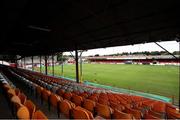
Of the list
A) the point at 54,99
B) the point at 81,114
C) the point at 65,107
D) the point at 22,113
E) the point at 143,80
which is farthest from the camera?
the point at 143,80

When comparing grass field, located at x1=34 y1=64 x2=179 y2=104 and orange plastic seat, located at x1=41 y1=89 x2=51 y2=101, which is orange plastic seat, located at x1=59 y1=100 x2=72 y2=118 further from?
grass field, located at x1=34 y1=64 x2=179 y2=104

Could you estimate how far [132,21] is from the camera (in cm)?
852

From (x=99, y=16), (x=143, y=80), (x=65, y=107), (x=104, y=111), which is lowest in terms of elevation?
(x=143, y=80)

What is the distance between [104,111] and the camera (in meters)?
4.84

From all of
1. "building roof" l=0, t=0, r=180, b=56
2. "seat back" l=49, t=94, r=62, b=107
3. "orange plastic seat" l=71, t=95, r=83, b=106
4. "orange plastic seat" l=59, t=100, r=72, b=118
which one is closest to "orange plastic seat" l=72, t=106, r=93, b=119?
"orange plastic seat" l=59, t=100, r=72, b=118

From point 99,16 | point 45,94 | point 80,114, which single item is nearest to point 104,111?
point 80,114

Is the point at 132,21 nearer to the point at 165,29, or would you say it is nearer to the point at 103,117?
the point at 165,29

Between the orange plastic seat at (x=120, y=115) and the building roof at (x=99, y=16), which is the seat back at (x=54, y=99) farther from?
the building roof at (x=99, y=16)

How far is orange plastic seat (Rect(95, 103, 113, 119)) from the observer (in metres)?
4.73

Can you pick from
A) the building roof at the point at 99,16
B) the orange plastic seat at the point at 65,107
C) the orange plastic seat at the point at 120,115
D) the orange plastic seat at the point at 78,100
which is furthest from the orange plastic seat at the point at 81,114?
the building roof at the point at 99,16

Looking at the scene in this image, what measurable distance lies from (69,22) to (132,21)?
9.83 feet

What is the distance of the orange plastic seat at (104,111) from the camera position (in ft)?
15.5

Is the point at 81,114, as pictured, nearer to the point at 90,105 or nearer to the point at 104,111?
the point at 104,111

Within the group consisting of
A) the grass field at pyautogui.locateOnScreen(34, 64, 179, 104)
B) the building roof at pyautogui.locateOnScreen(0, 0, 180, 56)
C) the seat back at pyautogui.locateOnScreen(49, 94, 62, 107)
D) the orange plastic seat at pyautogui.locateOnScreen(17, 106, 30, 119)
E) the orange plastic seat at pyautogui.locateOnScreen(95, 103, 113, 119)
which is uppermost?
the building roof at pyautogui.locateOnScreen(0, 0, 180, 56)
